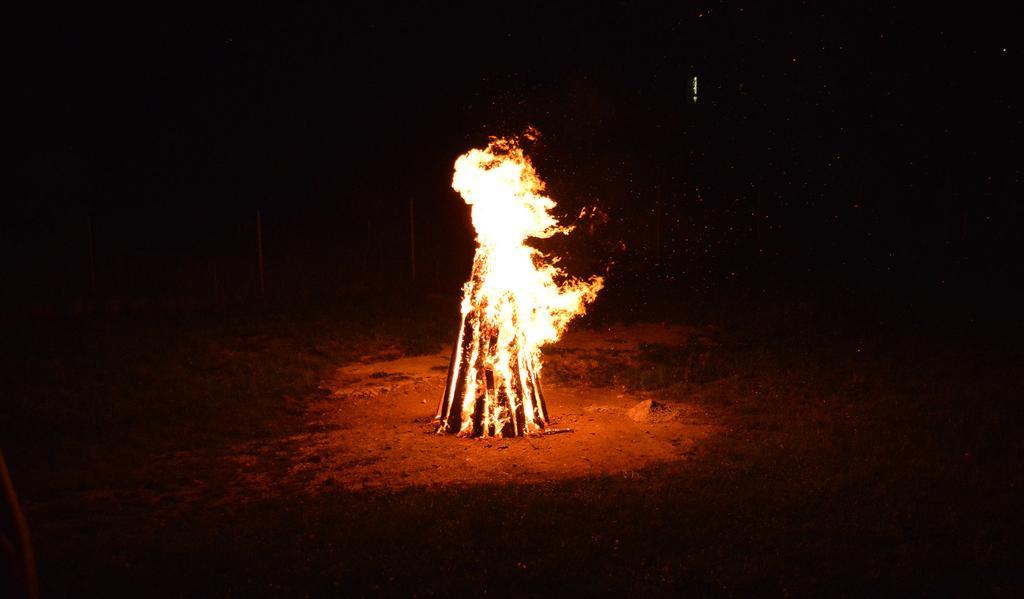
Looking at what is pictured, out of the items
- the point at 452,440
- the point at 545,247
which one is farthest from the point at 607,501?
the point at 545,247

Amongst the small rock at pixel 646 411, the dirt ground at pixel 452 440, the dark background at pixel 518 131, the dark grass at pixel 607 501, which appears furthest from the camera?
the dark background at pixel 518 131

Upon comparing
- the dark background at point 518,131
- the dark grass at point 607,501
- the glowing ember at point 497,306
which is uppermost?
the dark background at point 518,131

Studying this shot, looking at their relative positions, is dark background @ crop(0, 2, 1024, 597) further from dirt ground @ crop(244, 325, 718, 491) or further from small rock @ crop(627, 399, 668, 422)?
small rock @ crop(627, 399, 668, 422)

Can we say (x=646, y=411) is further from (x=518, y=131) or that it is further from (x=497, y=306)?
(x=518, y=131)

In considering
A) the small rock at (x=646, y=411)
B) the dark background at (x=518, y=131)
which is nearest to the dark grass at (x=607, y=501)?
the small rock at (x=646, y=411)

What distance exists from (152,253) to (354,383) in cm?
1250

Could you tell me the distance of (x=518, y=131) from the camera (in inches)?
861

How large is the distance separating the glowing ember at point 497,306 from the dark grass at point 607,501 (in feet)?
4.74

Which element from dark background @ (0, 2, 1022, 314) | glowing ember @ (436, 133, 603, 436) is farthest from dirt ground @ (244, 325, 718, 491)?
dark background @ (0, 2, 1022, 314)

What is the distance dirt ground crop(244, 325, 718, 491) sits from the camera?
6660mm

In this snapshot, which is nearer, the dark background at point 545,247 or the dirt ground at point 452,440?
the dark background at point 545,247

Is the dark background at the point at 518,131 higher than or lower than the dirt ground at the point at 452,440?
higher

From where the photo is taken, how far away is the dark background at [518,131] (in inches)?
760

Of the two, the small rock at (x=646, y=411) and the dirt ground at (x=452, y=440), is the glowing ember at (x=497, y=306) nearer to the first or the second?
the dirt ground at (x=452, y=440)
